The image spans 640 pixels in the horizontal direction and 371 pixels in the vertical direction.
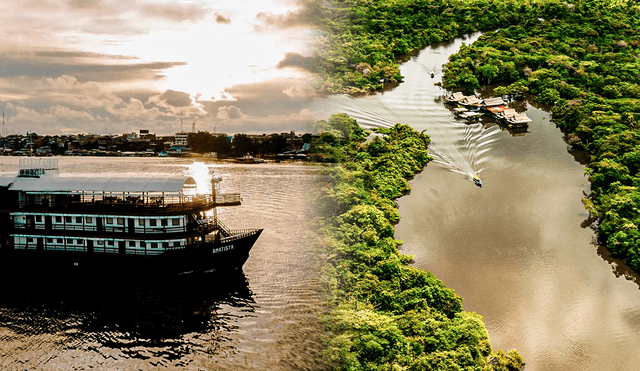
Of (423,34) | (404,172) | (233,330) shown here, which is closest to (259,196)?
(404,172)

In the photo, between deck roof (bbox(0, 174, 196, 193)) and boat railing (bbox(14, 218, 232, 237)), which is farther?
boat railing (bbox(14, 218, 232, 237))

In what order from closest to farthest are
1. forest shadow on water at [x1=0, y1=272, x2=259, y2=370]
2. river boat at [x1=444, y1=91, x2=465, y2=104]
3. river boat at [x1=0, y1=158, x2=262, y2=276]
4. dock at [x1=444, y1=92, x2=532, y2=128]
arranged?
forest shadow on water at [x1=0, y1=272, x2=259, y2=370] → river boat at [x1=0, y1=158, x2=262, y2=276] → dock at [x1=444, y1=92, x2=532, y2=128] → river boat at [x1=444, y1=91, x2=465, y2=104]

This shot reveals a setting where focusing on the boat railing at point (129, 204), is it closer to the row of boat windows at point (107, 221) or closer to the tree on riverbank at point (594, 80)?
the row of boat windows at point (107, 221)

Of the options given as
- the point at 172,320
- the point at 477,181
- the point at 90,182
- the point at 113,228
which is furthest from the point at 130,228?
the point at 477,181

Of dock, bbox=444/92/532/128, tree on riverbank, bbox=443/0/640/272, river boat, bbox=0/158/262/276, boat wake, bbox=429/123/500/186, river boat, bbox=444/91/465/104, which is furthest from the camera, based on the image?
river boat, bbox=444/91/465/104

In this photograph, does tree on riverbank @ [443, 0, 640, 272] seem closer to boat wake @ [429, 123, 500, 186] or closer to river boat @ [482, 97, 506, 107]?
→ river boat @ [482, 97, 506, 107]

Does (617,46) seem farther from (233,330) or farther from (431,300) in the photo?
(233,330)

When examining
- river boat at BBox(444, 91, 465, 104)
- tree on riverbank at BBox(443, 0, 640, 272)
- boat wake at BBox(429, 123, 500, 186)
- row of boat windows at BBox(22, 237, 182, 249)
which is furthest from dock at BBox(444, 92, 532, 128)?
row of boat windows at BBox(22, 237, 182, 249)

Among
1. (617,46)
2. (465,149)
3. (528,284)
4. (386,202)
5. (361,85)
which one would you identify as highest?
(617,46)
